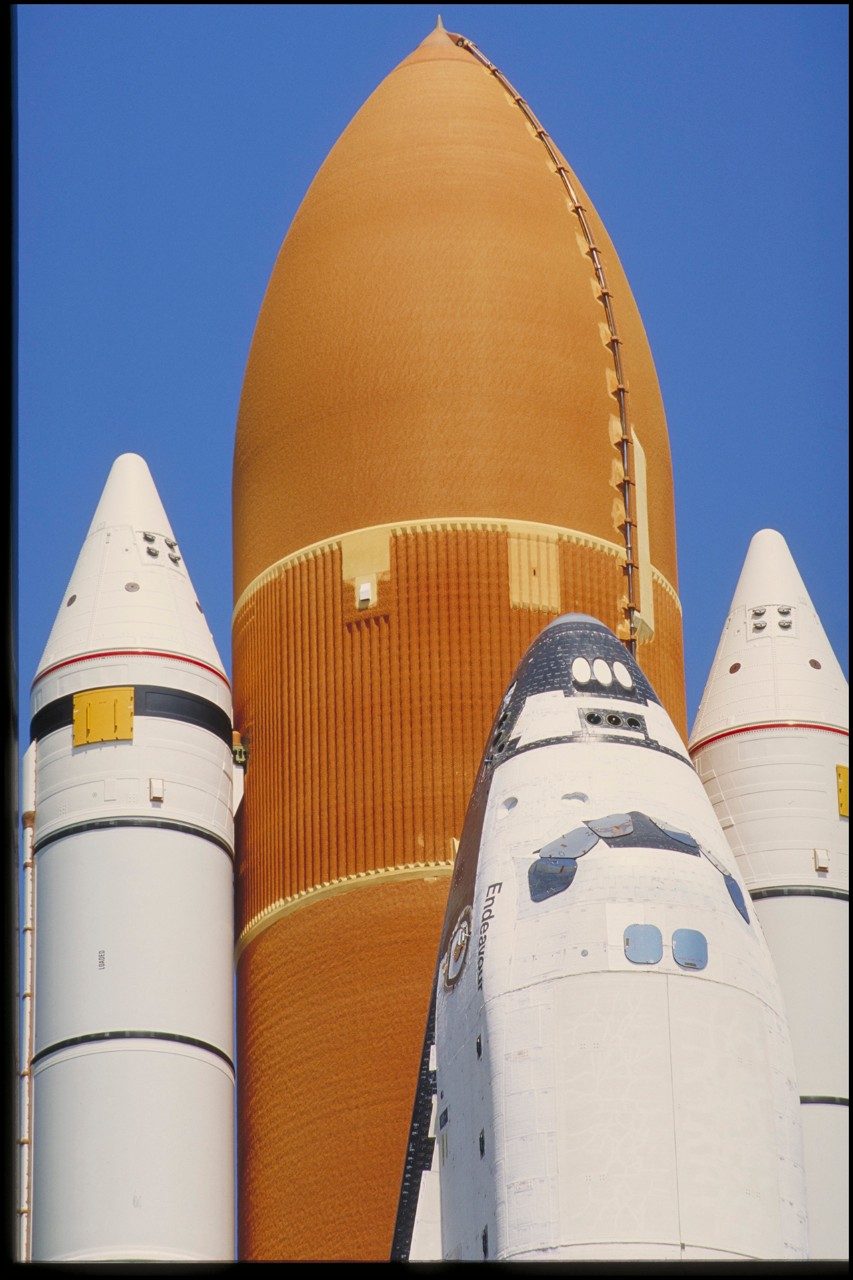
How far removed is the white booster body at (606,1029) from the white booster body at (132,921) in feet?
13.3

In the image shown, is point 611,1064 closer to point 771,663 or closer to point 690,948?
point 690,948

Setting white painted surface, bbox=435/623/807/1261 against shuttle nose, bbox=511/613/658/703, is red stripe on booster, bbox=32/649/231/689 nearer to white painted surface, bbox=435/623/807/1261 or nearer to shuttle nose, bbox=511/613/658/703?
shuttle nose, bbox=511/613/658/703

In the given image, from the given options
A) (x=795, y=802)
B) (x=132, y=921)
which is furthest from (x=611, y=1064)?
(x=795, y=802)

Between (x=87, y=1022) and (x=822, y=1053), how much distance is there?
585 cm

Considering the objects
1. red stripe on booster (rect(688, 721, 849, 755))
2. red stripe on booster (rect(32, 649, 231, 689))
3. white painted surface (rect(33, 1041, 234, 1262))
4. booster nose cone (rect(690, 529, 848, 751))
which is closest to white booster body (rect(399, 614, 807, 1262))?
white painted surface (rect(33, 1041, 234, 1262))

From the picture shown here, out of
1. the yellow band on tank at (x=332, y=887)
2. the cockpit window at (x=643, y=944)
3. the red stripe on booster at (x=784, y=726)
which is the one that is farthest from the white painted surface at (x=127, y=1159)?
the cockpit window at (x=643, y=944)

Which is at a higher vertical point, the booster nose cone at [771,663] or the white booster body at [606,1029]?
the booster nose cone at [771,663]

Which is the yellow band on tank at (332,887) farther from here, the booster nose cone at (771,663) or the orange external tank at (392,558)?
the booster nose cone at (771,663)

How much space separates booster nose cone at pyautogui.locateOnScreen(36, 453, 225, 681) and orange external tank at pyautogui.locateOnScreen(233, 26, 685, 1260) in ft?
3.79

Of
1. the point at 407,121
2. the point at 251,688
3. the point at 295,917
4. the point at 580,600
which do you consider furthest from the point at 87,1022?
the point at 407,121

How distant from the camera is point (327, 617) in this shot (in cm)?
2230

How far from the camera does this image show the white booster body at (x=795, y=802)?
20.2 m

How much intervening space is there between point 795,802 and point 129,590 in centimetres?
594

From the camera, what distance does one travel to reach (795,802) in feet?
71.2
